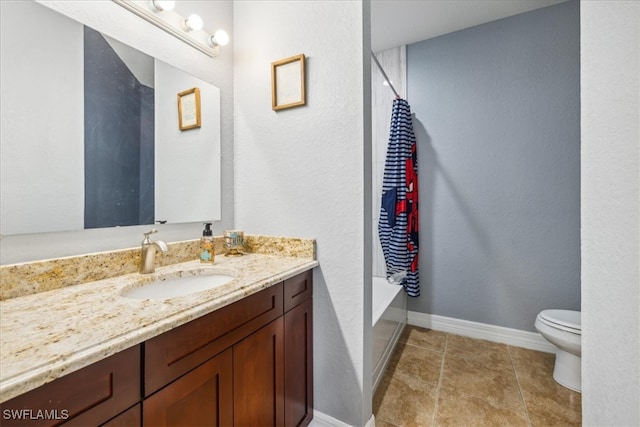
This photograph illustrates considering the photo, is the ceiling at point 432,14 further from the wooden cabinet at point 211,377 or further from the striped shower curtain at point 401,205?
the wooden cabinet at point 211,377

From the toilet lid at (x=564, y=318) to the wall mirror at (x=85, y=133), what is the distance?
2233 mm

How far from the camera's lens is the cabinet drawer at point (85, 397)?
497 millimetres

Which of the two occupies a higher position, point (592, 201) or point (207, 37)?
point (207, 37)

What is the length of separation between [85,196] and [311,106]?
105cm

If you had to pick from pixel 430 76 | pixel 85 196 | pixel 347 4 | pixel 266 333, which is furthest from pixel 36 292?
pixel 430 76

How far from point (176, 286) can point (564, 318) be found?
234 cm

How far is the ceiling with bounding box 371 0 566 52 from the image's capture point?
2.07 meters

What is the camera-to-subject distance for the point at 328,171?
1377 mm

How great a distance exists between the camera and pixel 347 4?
1312 mm

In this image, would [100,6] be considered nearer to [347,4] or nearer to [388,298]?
[347,4]

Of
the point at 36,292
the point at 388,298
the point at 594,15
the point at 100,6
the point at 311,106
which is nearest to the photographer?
the point at 36,292

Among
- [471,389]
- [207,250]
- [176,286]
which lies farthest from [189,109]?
[471,389]

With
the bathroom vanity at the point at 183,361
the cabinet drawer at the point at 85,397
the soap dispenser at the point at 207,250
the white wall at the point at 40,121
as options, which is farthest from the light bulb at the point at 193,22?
the cabinet drawer at the point at 85,397

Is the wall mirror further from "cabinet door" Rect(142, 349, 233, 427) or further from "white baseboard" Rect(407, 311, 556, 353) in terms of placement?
"white baseboard" Rect(407, 311, 556, 353)
